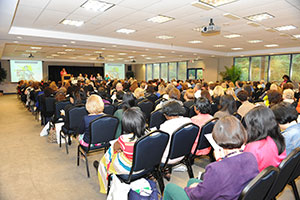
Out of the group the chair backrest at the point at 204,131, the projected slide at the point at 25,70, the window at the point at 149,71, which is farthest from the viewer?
the window at the point at 149,71

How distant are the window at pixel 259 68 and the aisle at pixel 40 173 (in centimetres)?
1502

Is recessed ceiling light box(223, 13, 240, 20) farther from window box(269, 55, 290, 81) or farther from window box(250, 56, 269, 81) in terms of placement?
window box(250, 56, 269, 81)

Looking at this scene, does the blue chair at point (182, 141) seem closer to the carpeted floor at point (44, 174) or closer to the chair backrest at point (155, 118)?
the carpeted floor at point (44, 174)

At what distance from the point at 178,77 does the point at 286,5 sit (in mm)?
17194

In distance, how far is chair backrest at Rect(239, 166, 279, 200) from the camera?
4.08 feet

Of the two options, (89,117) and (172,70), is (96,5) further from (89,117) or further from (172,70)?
(172,70)

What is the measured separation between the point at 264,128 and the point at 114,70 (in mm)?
23848

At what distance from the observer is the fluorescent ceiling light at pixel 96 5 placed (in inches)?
177

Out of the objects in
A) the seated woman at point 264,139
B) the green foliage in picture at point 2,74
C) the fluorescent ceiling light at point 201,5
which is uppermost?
the fluorescent ceiling light at point 201,5

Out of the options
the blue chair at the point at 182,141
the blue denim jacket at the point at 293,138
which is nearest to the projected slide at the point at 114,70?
the blue chair at the point at 182,141

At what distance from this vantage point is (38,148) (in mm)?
4531

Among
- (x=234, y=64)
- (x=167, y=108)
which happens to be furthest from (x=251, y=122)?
(x=234, y=64)

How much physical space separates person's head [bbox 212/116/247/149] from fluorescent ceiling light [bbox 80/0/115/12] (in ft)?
13.4

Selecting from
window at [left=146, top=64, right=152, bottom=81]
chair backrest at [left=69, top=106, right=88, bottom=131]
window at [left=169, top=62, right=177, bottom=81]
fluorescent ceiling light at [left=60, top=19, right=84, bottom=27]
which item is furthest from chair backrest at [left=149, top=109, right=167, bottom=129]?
window at [left=146, top=64, right=152, bottom=81]
